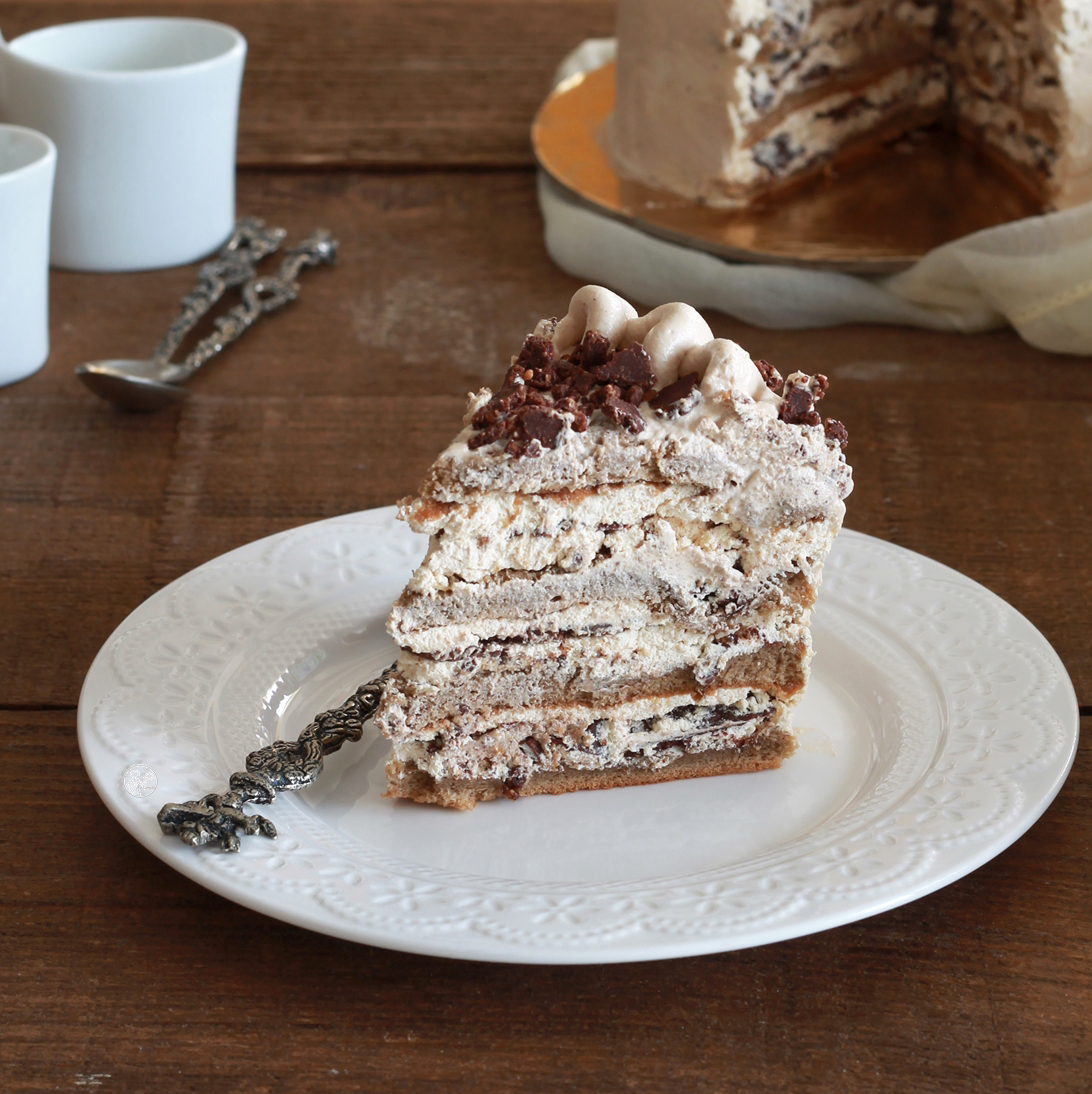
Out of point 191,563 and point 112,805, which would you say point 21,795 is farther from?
point 191,563

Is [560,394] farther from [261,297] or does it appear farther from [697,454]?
[261,297]

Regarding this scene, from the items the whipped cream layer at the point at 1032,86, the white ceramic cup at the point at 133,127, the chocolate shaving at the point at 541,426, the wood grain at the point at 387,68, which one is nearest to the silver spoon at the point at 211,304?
the white ceramic cup at the point at 133,127

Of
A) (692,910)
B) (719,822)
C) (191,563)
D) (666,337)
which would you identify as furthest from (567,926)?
(191,563)

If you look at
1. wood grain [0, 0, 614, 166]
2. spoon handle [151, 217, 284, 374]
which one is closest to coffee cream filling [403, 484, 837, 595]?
spoon handle [151, 217, 284, 374]

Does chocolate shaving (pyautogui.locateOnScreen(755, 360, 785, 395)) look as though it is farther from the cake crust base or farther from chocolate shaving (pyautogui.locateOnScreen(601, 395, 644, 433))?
the cake crust base

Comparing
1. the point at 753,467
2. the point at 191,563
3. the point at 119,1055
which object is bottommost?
the point at 191,563
